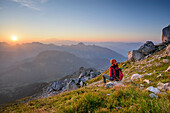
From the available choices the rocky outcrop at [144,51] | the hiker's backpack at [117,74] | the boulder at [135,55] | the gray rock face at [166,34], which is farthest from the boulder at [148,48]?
the hiker's backpack at [117,74]

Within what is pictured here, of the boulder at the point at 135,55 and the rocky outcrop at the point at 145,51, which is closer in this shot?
the rocky outcrop at the point at 145,51

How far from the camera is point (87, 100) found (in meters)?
4.46

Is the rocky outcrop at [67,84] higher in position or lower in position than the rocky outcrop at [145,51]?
lower

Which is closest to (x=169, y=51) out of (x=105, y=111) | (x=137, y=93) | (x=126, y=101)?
(x=137, y=93)

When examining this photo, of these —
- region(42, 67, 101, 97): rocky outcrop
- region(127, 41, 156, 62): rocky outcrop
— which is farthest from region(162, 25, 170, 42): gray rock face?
region(42, 67, 101, 97): rocky outcrop

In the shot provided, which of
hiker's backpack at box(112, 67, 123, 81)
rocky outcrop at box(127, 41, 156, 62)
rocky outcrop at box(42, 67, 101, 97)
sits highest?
rocky outcrop at box(127, 41, 156, 62)

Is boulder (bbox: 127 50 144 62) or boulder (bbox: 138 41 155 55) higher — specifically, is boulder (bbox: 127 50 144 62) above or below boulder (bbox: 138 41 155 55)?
below

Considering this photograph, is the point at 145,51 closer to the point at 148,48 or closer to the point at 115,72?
the point at 148,48

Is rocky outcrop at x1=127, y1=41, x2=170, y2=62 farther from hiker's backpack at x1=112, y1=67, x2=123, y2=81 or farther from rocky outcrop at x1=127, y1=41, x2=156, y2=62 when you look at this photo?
hiker's backpack at x1=112, y1=67, x2=123, y2=81

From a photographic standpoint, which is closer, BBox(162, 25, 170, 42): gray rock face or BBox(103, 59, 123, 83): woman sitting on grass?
BBox(103, 59, 123, 83): woman sitting on grass

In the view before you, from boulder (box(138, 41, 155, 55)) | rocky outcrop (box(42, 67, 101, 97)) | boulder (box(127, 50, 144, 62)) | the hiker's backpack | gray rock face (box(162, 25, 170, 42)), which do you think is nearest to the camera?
the hiker's backpack

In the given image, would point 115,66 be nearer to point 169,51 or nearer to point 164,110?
point 164,110

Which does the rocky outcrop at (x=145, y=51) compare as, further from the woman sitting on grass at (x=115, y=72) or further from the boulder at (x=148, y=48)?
the woman sitting on grass at (x=115, y=72)

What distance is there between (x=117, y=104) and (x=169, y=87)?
14.5ft
